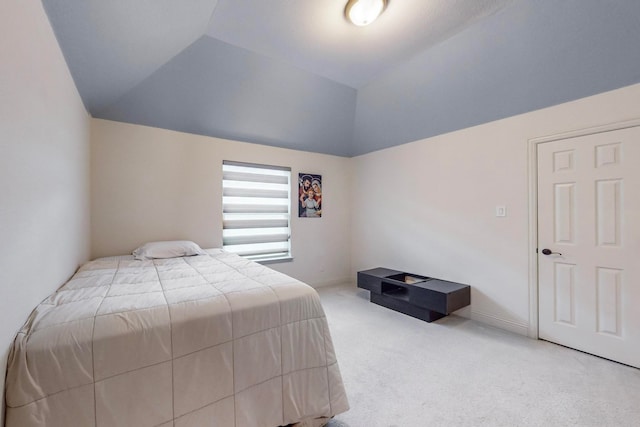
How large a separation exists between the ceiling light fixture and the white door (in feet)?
6.42

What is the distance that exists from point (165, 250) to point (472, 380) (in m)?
2.86

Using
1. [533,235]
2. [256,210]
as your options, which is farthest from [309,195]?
[533,235]

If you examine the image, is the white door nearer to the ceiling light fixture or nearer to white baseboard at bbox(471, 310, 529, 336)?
white baseboard at bbox(471, 310, 529, 336)

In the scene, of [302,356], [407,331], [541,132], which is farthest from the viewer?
[407,331]

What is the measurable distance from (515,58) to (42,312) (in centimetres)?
357

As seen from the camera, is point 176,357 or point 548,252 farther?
point 548,252

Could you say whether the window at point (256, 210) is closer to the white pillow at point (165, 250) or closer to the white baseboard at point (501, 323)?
the white pillow at point (165, 250)

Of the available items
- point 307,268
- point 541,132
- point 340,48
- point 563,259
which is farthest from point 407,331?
point 340,48

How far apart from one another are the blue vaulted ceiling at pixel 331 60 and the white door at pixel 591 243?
54cm

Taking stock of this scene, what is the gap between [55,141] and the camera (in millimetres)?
1614

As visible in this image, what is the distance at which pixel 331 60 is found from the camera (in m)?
2.75

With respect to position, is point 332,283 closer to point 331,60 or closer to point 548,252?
point 548,252

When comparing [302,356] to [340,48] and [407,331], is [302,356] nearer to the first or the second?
[407,331]

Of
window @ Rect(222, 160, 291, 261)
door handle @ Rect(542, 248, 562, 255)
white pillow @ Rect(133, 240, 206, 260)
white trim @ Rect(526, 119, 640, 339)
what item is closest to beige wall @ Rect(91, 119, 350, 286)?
window @ Rect(222, 160, 291, 261)
